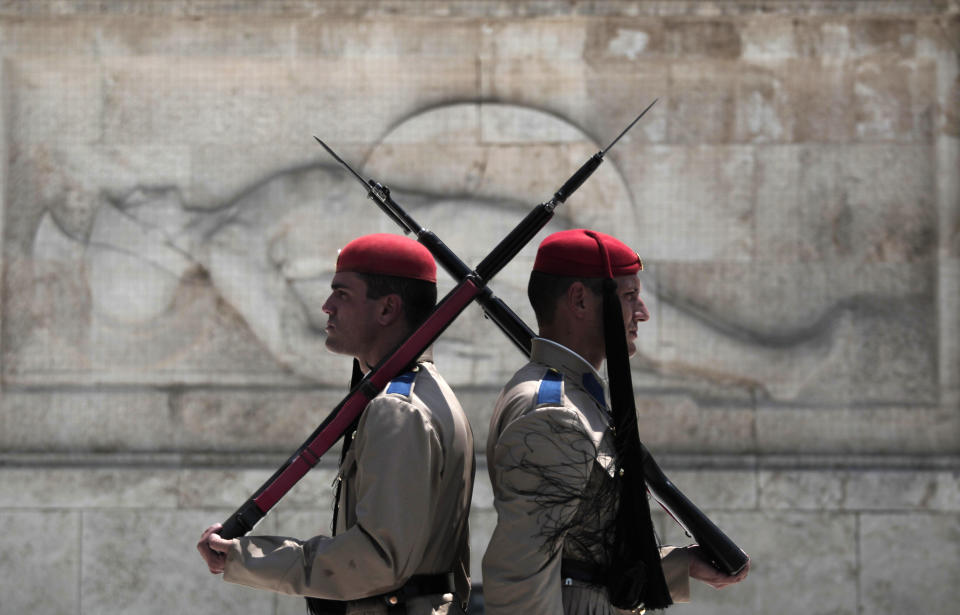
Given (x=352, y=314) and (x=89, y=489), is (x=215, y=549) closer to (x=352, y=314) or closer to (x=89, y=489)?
(x=352, y=314)

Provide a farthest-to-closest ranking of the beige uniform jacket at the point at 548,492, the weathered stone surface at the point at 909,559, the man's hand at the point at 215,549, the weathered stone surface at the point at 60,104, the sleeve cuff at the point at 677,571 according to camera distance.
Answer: the weathered stone surface at the point at 60,104
the weathered stone surface at the point at 909,559
the sleeve cuff at the point at 677,571
the man's hand at the point at 215,549
the beige uniform jacket at the point at 548,492

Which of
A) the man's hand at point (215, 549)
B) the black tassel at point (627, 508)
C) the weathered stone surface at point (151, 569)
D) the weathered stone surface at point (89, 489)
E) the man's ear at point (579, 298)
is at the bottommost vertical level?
the weathered stone surface at point (151, 569)

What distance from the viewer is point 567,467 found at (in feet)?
9.16

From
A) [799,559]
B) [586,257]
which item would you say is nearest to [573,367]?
[586,257]

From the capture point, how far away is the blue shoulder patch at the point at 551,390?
2.90 metres

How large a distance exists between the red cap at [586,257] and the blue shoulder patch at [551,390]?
318 millimetres

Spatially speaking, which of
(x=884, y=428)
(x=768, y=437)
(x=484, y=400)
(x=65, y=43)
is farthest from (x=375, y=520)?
(x=65, y=43)

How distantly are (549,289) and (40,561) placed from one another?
4.95 metres

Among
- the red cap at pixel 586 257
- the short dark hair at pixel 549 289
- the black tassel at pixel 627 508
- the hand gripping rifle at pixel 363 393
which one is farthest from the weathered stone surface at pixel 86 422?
the black tassel at pixel 627 508

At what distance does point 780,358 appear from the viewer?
22.5ft

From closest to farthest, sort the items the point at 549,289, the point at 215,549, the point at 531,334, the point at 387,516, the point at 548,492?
the point at 548,492, the point at 387,516, the point at 215,549, the point at 549,289, the point at 531,334

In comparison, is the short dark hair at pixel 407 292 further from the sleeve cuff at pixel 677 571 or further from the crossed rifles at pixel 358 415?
the sleeve cuff at pixel 677 571

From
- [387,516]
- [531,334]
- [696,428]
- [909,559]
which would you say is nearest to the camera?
[387,516]

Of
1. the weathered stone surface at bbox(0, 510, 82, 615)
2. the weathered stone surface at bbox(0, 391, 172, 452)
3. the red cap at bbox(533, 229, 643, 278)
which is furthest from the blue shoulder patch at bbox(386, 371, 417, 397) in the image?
the weathered stone surface at bbox(0, 510, 82, 615)
